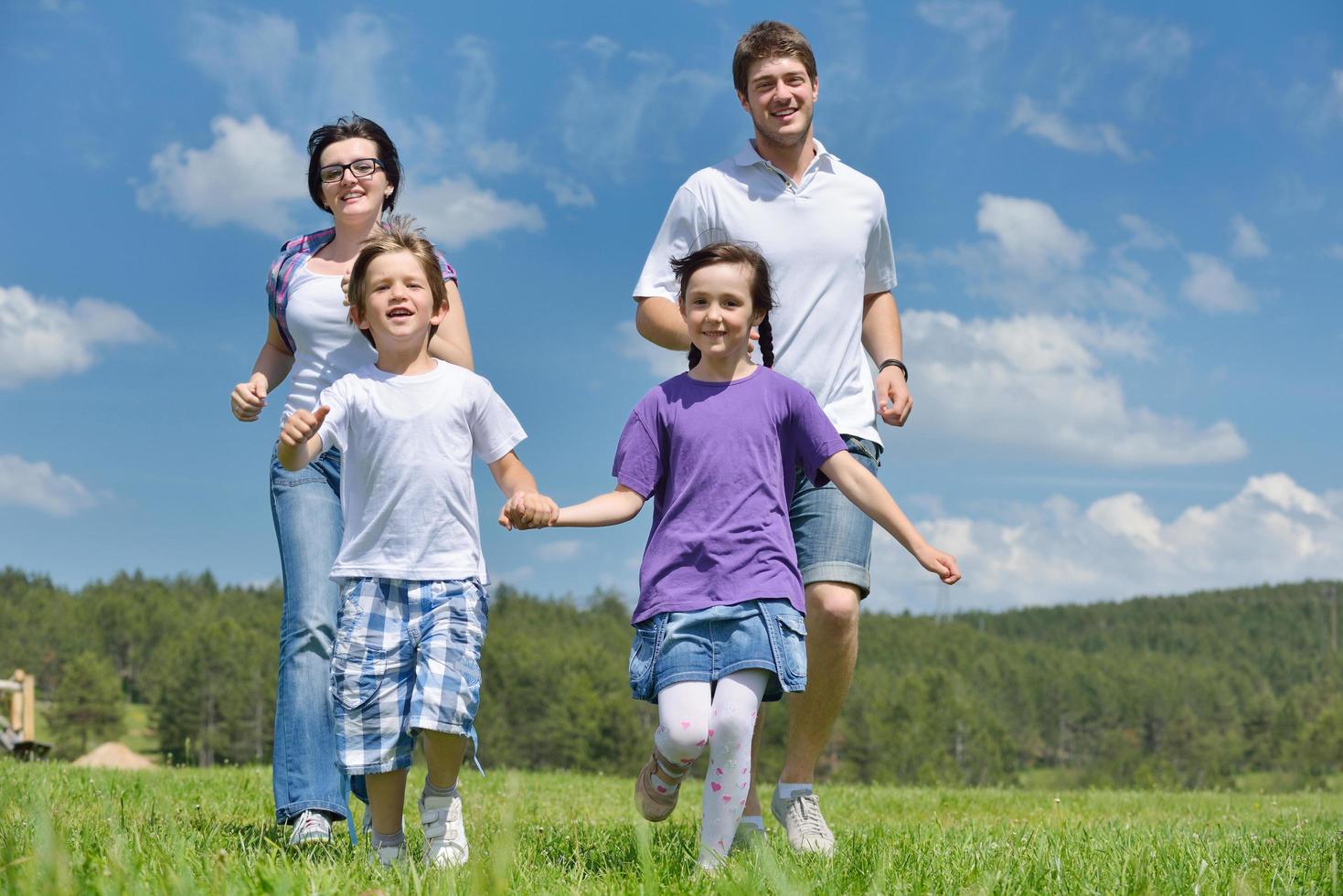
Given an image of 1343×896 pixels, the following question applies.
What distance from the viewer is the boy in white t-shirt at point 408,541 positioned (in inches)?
161

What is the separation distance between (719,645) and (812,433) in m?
0.87

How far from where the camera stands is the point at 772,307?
475 centimetres

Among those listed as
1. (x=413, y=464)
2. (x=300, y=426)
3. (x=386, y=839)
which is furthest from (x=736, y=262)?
(x=386, y=839)

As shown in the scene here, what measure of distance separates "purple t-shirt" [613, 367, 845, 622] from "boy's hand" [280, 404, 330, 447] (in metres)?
1.04

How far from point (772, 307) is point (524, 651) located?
102m

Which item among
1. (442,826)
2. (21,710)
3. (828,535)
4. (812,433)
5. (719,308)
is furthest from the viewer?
(21,710)

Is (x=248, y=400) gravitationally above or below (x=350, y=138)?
below

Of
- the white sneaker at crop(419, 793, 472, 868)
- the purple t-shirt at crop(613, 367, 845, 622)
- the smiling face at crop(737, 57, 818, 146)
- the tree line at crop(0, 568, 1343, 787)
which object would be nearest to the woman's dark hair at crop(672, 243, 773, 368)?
Answer: the purple t-shirt at crop(613, 367, 845, 622)

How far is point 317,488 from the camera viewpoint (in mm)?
4918

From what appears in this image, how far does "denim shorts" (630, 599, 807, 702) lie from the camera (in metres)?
3.97

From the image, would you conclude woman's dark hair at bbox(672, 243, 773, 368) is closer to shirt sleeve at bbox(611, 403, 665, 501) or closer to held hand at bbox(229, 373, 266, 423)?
shirt sleeve at bbox(611, 403, 665, 501)

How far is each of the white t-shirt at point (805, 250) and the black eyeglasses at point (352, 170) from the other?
1.18 metres

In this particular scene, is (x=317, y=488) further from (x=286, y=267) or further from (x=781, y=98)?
(x=781, y=98)

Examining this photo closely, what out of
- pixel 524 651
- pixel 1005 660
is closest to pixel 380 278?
pixel 524 651
